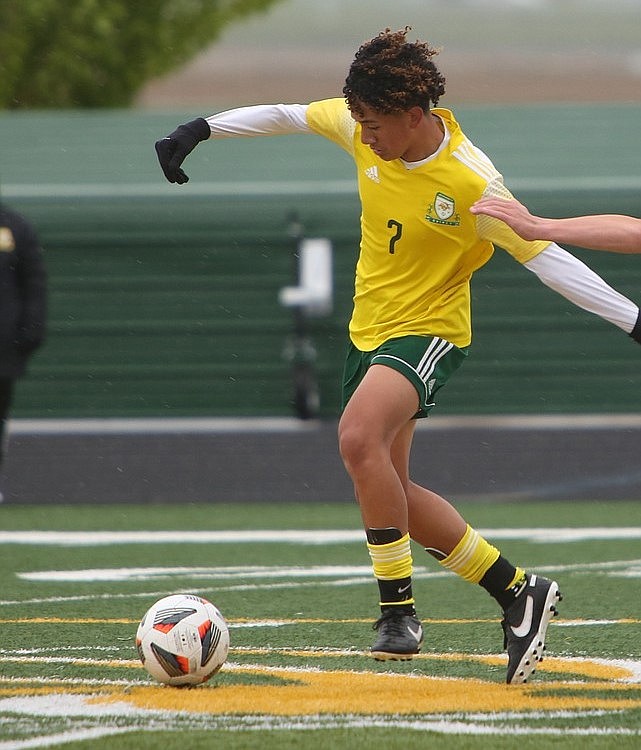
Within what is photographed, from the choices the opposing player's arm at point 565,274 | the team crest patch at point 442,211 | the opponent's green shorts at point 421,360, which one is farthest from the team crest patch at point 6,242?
the opposing player's arm at point 565,274

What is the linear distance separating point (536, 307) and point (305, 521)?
316 centimetres

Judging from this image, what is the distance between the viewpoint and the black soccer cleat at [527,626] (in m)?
5.10

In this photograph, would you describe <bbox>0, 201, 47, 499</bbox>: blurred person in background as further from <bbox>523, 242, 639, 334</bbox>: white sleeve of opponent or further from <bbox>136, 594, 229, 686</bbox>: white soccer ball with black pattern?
<bbox>523, 242, 639, 334</bbox>: white sleeve of opponent

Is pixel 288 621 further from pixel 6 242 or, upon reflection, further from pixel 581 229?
pixel 6 242

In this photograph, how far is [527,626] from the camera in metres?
5.29

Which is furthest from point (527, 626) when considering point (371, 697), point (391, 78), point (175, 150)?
point (175, 150)

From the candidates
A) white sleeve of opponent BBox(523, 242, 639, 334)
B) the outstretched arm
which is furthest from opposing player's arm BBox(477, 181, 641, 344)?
the outstretched arm

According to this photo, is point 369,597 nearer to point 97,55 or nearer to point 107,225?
point 107,225

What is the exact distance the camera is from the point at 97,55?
24.0 metres

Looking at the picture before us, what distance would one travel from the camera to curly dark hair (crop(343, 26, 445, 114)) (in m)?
5.36

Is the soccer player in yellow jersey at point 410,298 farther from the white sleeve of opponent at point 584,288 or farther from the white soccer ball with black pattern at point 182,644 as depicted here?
the white soccer ball with black pattern at point 182,644

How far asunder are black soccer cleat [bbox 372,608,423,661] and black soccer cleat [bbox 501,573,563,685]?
304mm

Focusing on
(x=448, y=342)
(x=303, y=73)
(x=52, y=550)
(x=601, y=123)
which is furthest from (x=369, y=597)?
(x=303, y=73)

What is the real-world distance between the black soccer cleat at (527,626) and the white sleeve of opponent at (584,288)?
38.0 inches
